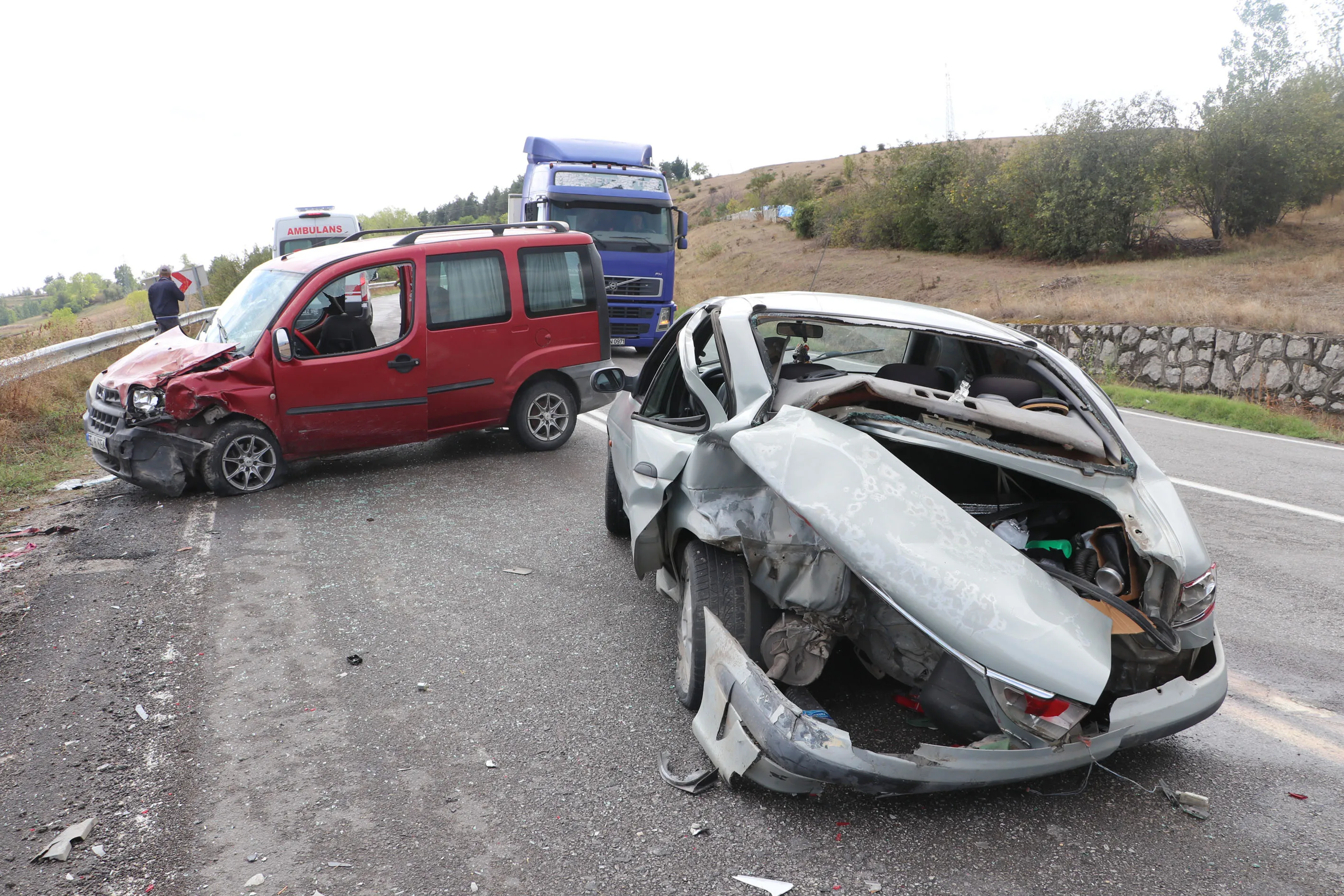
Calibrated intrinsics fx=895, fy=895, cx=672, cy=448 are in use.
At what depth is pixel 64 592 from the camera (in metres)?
5.20

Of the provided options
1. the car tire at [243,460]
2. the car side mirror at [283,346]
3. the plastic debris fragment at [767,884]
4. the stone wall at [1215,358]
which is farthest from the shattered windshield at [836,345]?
the stone wall at [1215,358]

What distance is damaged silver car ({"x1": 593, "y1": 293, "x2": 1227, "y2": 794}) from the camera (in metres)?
2.68

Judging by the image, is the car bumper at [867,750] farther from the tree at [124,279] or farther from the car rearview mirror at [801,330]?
the tree at [124,279]

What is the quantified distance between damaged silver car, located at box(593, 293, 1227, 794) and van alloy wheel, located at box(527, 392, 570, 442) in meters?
4.47

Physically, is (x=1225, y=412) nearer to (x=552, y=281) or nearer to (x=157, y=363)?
(x=552, y=281)

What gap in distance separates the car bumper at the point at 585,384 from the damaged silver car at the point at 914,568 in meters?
4.49

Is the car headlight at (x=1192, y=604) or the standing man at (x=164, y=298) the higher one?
the standing man at (x=164, y=298)

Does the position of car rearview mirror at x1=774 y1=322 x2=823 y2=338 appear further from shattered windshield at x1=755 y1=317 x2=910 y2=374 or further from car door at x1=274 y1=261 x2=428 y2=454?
car door at x1=274 y1=261 x2=428 y2=454

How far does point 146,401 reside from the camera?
679cm

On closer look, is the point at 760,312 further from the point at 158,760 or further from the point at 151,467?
the point at 151,467

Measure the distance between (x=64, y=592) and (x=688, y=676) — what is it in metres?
3.94

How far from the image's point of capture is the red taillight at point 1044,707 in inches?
103

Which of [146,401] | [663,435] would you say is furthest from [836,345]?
[146,401]

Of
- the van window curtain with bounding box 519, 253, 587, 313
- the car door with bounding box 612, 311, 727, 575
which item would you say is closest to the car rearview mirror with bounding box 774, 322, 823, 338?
the car door with bounding box 612, 311, 727, 575
